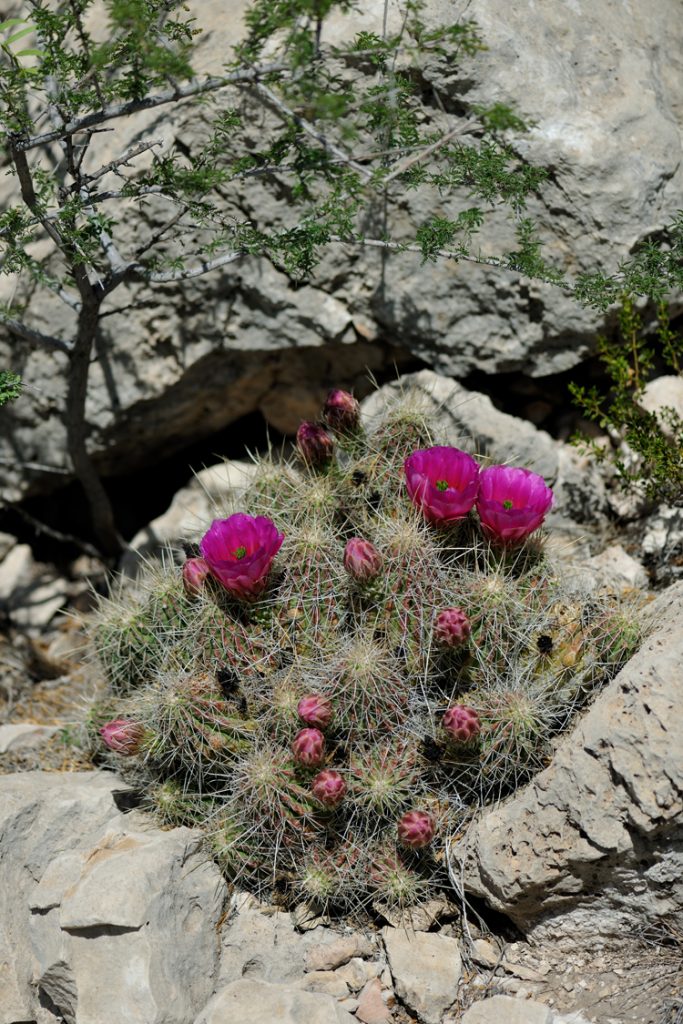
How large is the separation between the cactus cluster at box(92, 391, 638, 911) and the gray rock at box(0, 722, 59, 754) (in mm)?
872

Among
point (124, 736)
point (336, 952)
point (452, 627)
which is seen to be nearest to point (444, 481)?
point (452, 627)

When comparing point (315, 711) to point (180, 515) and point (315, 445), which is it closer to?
point (315, 445)

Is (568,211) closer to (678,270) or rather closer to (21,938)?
(678,270)

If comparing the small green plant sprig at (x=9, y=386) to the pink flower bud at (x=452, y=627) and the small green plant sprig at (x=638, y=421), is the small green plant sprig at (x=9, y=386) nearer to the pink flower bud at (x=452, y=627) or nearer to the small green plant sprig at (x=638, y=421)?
the pink flower bud at (x=452, y=627)

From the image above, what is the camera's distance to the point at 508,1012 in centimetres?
257

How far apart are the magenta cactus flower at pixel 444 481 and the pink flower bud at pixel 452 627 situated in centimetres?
33

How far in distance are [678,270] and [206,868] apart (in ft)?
8.62

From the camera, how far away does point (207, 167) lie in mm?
3408

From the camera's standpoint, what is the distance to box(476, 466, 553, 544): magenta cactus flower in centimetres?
306

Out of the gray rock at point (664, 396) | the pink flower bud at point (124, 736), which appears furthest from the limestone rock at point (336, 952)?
the gray rock at point (664, 396)

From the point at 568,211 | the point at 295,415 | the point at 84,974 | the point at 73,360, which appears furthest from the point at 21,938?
the point at 568,211

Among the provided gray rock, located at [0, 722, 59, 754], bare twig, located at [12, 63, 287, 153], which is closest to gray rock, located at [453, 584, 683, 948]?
gray rock, located at [0, 722, 59, 754]

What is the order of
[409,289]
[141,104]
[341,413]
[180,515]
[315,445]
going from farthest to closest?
[180,515] < [409,289] < [341,413] < [315,445] < [141,104]

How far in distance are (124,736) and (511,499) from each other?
151cm
